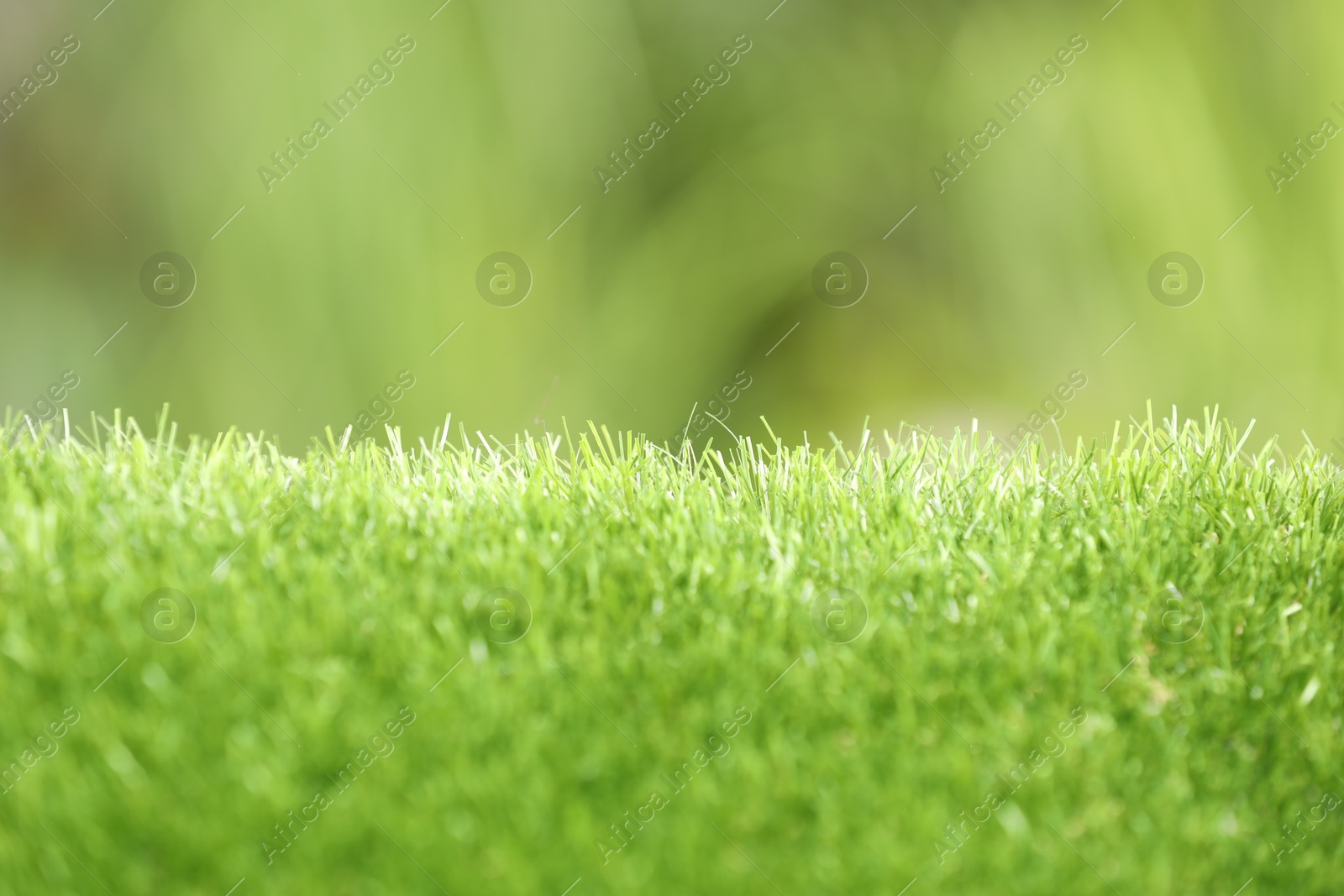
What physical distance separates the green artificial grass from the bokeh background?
375 cm

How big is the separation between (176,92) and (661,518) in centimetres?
501

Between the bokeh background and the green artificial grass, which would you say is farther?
the bokeh background

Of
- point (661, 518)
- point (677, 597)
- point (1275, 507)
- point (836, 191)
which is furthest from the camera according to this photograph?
point (836, 191)

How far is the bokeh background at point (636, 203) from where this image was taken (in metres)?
5.98

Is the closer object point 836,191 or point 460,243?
point 460,243

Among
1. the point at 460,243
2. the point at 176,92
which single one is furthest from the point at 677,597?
the point at 176,92

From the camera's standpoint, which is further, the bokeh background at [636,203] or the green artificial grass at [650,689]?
the bokeh background at [636,203]

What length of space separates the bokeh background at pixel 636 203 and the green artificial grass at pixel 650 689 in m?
3.75

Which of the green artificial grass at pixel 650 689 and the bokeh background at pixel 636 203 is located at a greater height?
the bokeh background at pixel 636 203

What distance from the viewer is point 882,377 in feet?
23.2

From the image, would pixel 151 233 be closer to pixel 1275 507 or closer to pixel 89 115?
pixel 89 115

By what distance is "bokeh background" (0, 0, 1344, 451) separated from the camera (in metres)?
5.98

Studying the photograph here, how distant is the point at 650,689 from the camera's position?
193 centimetres

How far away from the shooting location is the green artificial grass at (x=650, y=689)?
171 centimetres
